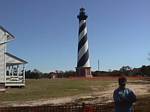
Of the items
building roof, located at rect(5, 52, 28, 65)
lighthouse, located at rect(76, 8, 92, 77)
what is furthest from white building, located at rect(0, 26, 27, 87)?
lighthouse, located at rect(76, 8, 92, 77)

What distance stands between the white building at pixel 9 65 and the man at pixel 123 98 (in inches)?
1410

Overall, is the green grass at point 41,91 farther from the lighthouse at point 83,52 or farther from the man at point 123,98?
the lighthouse at point 83,52

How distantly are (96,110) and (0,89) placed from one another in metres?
28.3

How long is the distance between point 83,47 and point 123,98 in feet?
237

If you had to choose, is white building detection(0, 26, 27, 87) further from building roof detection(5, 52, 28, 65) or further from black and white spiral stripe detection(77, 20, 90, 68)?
black and white spiral stripe detection(77, 20, 90, 68)

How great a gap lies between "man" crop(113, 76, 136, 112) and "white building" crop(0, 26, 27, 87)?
35.8 metres

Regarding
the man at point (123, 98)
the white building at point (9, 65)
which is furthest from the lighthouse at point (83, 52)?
the man at point (123, 98)

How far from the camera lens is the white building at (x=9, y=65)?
46.9 meters

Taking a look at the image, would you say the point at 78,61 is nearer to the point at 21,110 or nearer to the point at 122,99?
the point at 21,110

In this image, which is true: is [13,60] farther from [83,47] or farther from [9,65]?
[83,47]

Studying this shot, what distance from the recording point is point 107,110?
60.0 ft

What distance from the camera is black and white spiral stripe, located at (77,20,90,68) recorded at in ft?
274

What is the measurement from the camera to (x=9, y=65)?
51.8 meters

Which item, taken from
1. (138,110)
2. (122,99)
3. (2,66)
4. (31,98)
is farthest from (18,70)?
(122,99)
